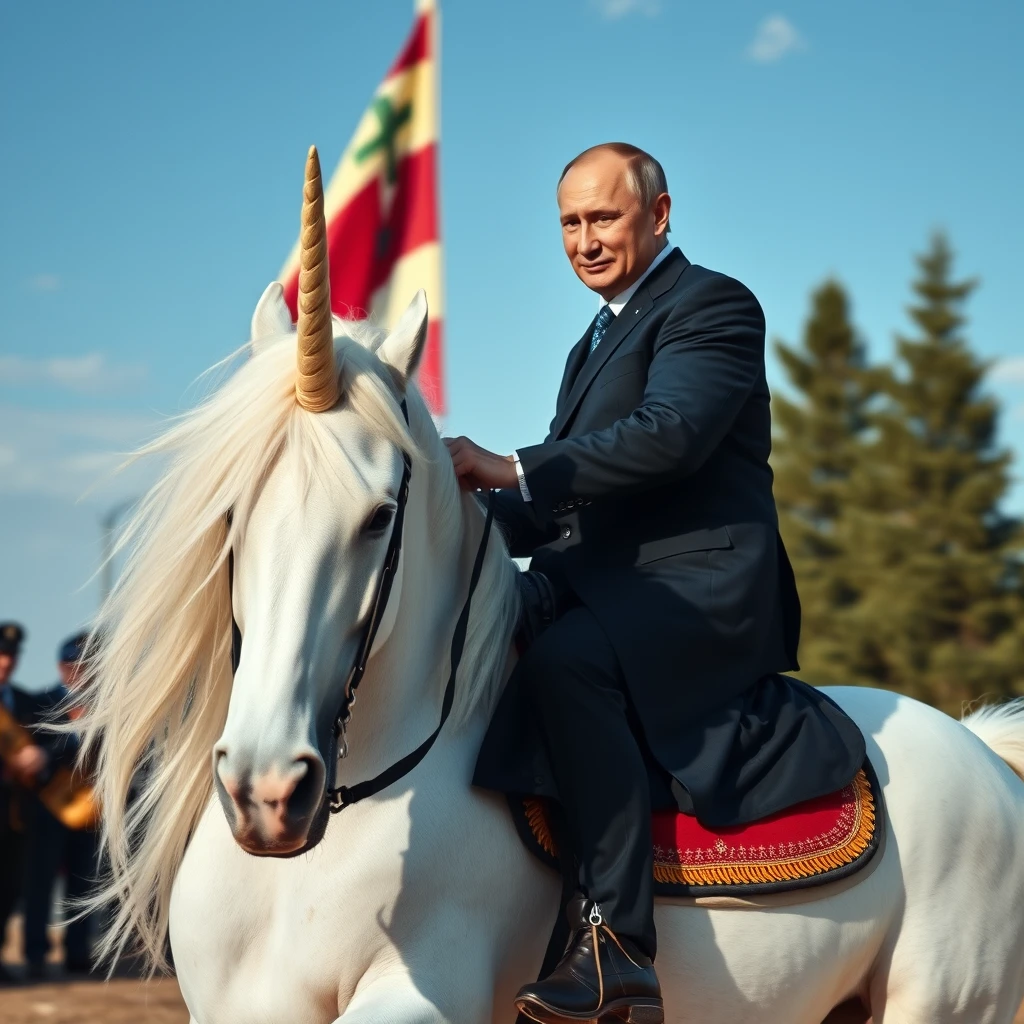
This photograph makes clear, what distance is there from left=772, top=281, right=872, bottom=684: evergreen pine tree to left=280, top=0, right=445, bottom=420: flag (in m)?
30.4

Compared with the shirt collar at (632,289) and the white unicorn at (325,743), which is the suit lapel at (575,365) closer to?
the shirt collar at (632,289)

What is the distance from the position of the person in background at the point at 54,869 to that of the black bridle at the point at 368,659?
7.63 m

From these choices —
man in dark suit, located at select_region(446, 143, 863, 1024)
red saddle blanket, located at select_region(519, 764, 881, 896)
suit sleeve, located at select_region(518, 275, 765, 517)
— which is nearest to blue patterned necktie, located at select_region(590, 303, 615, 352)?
man in dark suit, located at select_region(446, 143, 863, 1024)

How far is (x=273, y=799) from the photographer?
8.15 feet

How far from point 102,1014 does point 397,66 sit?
6701 mm

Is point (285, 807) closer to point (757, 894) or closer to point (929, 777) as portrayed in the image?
point (757, 894)

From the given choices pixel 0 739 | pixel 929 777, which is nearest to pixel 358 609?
pixel 929 777

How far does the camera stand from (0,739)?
33.3ft

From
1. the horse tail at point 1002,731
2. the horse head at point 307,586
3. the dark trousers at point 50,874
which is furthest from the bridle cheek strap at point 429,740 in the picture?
the dark trousers at point 50,874

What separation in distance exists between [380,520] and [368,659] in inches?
12.6

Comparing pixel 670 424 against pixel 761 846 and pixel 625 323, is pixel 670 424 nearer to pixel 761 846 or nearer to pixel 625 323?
pixel 625 323

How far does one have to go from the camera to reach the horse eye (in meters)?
2.83

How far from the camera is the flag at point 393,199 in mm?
8766

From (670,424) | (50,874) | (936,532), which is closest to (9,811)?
(50,874)
